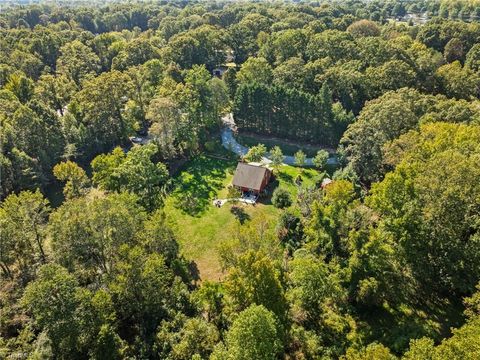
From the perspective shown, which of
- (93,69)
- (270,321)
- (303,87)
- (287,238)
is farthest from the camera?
(93,69)

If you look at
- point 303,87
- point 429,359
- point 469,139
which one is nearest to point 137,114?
point 303,87

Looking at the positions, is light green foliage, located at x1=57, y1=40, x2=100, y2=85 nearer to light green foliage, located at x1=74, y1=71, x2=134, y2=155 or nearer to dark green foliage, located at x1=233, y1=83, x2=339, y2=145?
light green foliage, located at x1=74, y1=71, x2=134, y2=155

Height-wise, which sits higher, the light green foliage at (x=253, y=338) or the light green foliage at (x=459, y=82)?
the light green foliage at (x=459, y=82)

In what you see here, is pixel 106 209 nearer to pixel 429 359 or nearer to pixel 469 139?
pixel 429 359

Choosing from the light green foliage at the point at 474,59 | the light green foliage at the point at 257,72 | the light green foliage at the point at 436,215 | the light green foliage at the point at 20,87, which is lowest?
the light green foliage at the point at 20,87

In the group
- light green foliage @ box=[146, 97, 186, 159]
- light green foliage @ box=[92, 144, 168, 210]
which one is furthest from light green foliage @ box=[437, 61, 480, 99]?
light green foliage @ box=[92, 144, 168, 210]

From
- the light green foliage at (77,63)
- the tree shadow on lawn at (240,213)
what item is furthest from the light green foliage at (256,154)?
the light green foliage at (77,63)

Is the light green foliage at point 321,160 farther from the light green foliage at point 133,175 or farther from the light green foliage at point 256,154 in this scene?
the light green foliage at point 133,175
